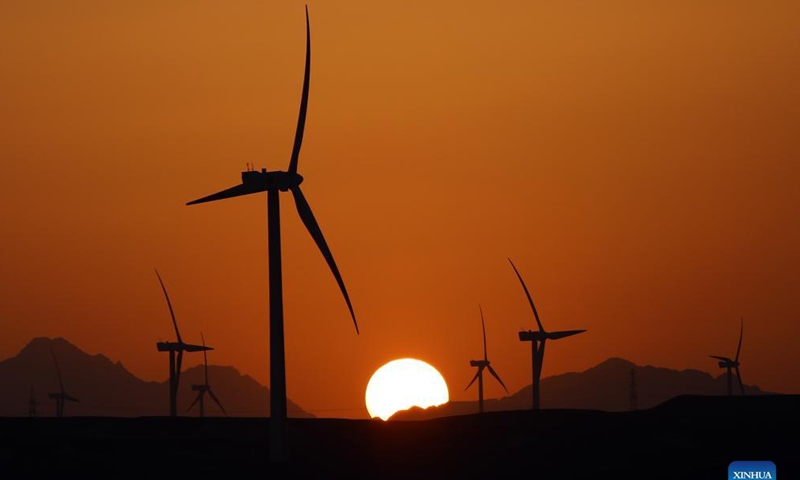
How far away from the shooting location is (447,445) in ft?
523

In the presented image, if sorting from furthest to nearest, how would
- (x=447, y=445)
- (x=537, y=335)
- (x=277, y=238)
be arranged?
(x=537, y=335), (x=447, y=445), (x=277, y=238)

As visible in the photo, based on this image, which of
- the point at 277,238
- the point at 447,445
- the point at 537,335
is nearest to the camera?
the point at 277,238

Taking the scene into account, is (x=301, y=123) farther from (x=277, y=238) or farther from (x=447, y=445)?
(x=447, y=445)

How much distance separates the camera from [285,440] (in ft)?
423

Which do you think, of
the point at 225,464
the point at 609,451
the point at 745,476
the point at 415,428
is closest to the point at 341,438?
the point at 415,428

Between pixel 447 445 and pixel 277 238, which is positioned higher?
pixel 277 238

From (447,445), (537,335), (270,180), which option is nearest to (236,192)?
(270,180)

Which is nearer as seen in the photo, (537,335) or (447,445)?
(447,445)

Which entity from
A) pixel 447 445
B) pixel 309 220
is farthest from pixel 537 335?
pixel 309 220

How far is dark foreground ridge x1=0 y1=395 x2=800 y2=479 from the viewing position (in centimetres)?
14400

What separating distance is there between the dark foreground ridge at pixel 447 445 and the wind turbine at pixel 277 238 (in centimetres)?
1026

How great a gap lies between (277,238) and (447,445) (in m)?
44.2

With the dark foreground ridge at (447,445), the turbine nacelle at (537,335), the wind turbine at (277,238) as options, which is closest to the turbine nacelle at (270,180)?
the wind turbine at (277,238)

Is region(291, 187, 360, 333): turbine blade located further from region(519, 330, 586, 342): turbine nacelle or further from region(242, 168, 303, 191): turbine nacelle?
region(519, 330, 586, 342): turbine nacelle
